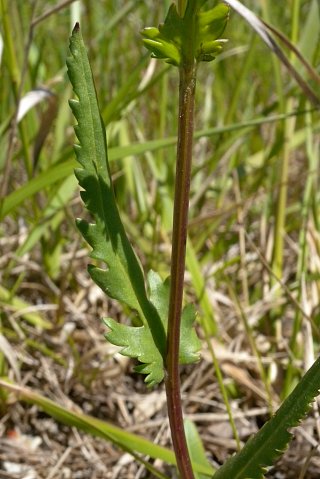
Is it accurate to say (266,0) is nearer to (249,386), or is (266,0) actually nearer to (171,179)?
(171,179)

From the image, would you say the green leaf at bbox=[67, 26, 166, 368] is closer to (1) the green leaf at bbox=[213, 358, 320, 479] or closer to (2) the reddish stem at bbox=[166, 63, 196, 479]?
(2) the reddish stem at bbox=[166, 63, 196, 479]

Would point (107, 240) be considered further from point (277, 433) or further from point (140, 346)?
point (277, 433)

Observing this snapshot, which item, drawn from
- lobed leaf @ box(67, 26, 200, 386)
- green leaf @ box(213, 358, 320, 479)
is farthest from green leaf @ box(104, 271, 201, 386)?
green leaf @ box(213, 358, 320, 479)

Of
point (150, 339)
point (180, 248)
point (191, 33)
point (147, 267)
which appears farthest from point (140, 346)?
point (147, 267)

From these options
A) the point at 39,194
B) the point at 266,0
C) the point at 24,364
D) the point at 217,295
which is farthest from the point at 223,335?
the point at 266,0

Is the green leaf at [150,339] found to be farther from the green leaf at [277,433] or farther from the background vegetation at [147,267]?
the background vegetation at [147,267]

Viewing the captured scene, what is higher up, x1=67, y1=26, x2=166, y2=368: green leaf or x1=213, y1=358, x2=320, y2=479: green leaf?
x1=67, y1=26, x2=166, y2=368: green leaf
